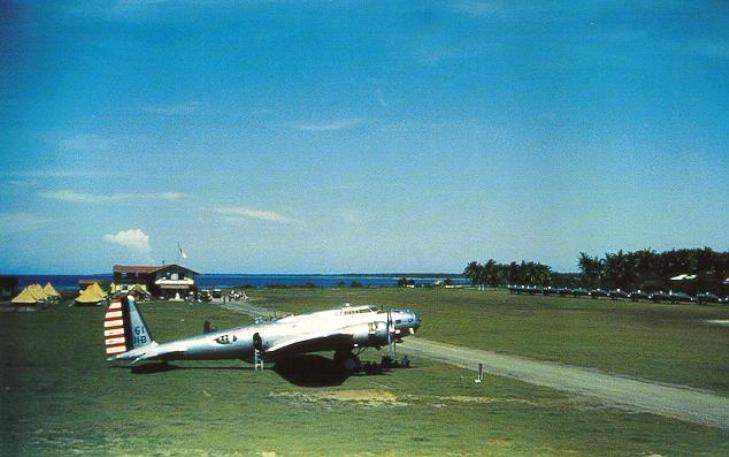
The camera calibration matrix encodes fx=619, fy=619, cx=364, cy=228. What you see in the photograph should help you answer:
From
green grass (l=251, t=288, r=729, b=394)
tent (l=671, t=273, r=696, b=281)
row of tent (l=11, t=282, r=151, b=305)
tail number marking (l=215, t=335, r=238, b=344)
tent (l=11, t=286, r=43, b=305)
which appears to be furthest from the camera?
tent (l=671, t=273, r=696, b=281)

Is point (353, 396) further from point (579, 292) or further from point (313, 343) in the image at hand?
point (579, 292)

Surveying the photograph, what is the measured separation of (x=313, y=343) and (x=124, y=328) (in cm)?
910

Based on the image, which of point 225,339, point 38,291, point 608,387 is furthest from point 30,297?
point 608,387

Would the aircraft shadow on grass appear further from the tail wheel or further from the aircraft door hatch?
the aircraft door hatch

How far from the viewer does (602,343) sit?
143 feet

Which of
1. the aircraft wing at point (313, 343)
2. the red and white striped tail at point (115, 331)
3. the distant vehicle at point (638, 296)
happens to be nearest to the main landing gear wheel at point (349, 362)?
the aircraft wing at point (313, 343)

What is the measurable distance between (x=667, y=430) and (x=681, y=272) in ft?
458

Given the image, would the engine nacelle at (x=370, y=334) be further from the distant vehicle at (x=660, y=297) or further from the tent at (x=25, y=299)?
the distant vehicle at (x=660, y=297)

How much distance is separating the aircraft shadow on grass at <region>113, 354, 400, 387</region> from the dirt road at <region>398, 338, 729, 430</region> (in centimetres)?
596

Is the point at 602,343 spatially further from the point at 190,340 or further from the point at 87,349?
the point at 87,349

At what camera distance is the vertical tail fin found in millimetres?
29359

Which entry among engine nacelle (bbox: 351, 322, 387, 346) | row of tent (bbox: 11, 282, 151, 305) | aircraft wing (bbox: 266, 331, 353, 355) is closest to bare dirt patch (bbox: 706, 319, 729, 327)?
engine nacelle (bbox: 351, 322, 387, 346)

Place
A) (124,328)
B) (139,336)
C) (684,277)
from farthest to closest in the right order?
(684,277), (139,336), (124,328)

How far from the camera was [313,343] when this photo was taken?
29.9 meters
